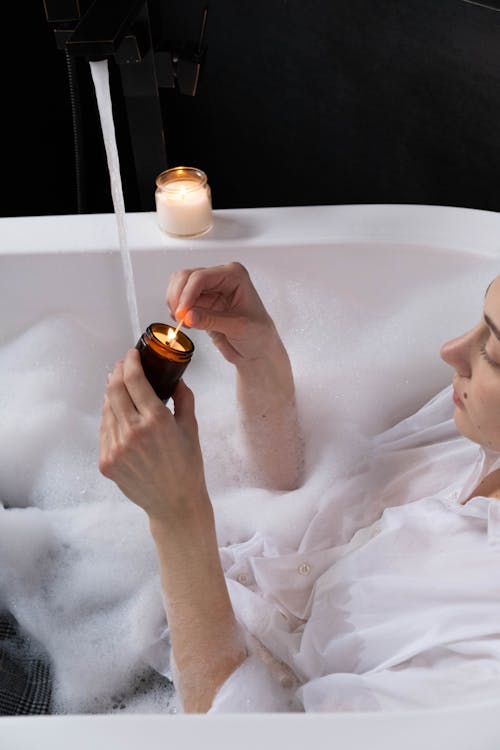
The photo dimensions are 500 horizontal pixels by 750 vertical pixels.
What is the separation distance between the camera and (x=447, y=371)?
1431mm

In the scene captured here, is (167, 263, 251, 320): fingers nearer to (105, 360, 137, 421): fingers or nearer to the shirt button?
(105, 360, 137, 421): fingers

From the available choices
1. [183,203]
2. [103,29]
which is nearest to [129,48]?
[103,29]

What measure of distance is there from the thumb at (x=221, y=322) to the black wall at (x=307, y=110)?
81 cm

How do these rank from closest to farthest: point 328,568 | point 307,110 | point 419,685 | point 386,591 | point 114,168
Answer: point 419,685, point 386,591, point 328,568, point 114,168, point 307,110

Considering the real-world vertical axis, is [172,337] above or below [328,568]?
above

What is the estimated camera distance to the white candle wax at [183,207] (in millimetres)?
1434

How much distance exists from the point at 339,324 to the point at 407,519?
528mm

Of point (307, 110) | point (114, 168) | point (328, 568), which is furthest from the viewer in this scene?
point (307, 110)

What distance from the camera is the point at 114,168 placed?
1322 mm

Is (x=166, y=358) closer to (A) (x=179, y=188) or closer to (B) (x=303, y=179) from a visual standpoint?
(A) (x=179, y=188)

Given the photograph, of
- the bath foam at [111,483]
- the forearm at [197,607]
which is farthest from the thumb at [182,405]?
the bath foam at [111,483]

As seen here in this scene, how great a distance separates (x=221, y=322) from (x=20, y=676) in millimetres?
565

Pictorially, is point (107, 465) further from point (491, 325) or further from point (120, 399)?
point (491, 325)

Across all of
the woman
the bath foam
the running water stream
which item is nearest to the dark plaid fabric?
the bath foam
